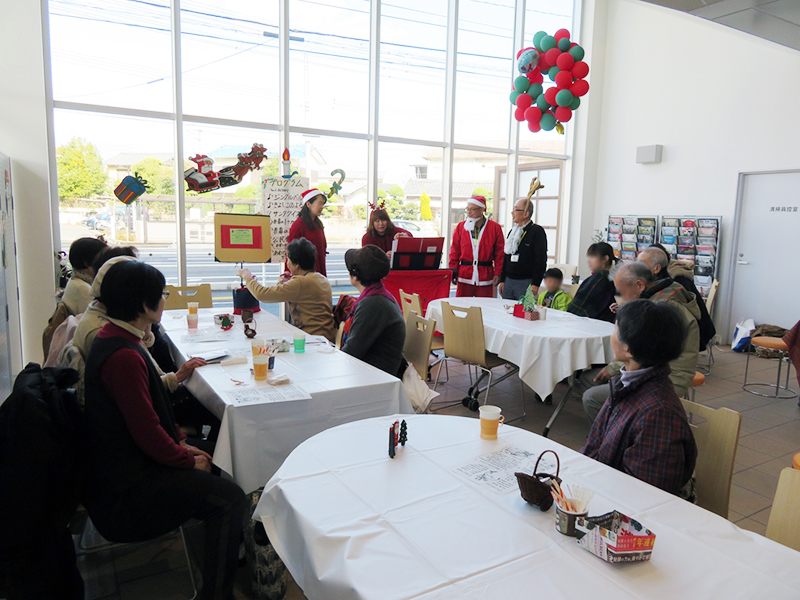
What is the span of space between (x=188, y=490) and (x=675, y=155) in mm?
7890

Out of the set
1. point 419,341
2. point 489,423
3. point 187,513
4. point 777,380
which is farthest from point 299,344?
point 777,380

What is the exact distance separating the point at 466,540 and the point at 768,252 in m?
7.06

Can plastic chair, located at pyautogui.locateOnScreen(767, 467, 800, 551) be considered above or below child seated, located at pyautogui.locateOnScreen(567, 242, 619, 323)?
below

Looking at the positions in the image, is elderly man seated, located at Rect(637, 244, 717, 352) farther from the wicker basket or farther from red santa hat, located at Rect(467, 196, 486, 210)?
the wicker basket

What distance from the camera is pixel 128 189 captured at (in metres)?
5.46

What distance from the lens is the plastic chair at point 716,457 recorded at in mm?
1799

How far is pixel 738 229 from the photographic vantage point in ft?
22.7

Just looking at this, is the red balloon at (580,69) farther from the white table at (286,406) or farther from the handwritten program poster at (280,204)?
the white table at (286,406)

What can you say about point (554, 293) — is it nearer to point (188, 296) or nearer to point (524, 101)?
point (524, 101)

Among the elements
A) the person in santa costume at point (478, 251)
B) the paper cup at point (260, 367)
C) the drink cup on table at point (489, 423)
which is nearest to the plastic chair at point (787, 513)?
the drink cup on table at point (489, 423)

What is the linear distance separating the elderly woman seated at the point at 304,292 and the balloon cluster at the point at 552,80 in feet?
13.7

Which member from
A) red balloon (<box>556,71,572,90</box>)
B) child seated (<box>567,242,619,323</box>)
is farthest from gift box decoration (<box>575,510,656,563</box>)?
red balloon (<box>556,71,572,90</box>)

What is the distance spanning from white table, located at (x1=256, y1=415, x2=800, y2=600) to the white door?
20.8 ft

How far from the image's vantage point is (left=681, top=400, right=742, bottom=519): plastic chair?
1.80 m
